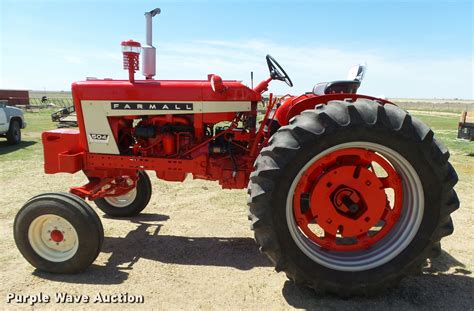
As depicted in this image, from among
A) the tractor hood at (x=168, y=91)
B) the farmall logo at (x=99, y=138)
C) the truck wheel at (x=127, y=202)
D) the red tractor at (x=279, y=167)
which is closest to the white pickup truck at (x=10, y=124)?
the truck wheel at (x=127, y=202)

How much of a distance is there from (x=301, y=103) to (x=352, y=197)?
1.00m

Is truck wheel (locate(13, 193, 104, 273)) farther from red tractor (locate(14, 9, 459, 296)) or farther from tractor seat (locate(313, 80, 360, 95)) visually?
tractor seat (locate(313, 80, 360, 95))

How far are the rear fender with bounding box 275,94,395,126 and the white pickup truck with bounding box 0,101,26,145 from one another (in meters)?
9.87

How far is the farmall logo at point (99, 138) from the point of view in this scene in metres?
3.95

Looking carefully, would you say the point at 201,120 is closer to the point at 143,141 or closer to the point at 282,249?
the point at 143,141

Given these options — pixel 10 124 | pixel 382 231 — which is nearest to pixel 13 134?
pixel 10 124

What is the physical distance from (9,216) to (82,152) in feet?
5.26

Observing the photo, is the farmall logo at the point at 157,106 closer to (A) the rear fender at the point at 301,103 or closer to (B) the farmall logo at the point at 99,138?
(B) the farmall logo at the point at 99,138

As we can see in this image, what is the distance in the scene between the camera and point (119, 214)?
481 cm

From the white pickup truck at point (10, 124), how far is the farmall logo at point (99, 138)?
27.6ft

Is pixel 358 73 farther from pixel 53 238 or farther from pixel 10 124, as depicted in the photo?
pixel 10 124

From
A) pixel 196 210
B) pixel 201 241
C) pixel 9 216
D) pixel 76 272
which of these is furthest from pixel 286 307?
pixel 9 216

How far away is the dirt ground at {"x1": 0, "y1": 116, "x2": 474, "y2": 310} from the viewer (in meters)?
2.90

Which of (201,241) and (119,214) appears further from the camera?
(119,214)
